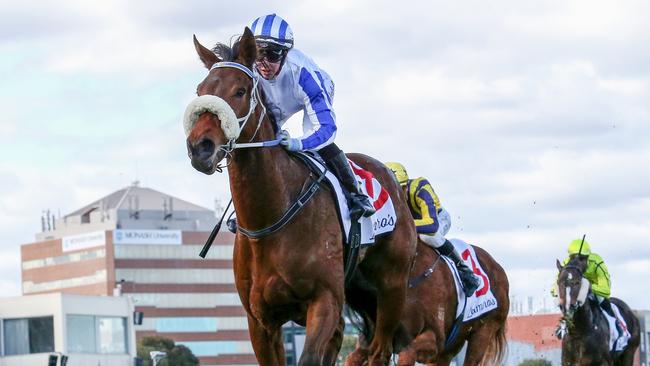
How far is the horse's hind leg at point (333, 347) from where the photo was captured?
481 inches

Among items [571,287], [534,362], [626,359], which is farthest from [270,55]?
[534,362]

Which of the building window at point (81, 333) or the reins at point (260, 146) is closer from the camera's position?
the reins at point (260, 146)

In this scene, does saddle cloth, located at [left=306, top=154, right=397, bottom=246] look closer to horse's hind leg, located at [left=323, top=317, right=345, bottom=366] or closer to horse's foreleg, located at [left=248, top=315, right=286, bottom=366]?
horse's hind leg, located at [left=323, top=317, right=345, bottom=366]

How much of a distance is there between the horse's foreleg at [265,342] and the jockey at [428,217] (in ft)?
14.3

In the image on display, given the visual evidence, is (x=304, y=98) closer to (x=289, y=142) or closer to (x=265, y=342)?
(x=289, y=142)

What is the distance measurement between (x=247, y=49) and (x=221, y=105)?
0.69m

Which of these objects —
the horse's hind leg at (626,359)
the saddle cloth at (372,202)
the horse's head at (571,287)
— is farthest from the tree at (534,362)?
the saddle cloth at (372,202)

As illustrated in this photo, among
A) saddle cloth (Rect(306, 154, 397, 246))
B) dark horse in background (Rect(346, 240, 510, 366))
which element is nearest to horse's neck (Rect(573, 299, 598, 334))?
dark horse in background (Rect(346, 240, 510, 366))

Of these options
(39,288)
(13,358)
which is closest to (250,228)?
(13,358)

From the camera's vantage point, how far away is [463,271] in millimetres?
16656

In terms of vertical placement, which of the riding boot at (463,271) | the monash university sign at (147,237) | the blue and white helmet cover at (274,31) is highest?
the monash university sign at (147,237)

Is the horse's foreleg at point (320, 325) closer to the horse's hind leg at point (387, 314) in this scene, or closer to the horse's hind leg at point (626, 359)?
the horse's hind leg at point (387, 314)

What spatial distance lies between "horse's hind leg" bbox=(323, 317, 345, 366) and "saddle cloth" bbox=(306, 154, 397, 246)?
2.45 feet

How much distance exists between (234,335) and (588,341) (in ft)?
512
